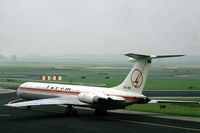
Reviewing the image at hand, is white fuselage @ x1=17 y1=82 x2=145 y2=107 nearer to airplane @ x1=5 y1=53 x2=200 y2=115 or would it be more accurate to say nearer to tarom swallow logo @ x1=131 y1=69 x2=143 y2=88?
airplane @ x1=5 y1=53 x2=200 y2=115

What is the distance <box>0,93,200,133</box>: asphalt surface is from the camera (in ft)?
86.3

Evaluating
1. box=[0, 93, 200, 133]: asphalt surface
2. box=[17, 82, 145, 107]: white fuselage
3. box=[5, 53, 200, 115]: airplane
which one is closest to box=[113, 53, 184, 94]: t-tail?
box=[5, 53, 200, 115]: airplane

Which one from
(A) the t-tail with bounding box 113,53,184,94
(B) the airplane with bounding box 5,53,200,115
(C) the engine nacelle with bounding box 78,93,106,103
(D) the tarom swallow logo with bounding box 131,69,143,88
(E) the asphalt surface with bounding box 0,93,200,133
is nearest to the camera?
(E) the asphalt surface with bounding box 0,93,200,133

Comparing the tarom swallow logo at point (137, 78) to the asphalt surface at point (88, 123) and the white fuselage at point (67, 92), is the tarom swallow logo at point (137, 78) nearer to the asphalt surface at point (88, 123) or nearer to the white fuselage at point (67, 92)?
the white fuselage at point (67, 92)

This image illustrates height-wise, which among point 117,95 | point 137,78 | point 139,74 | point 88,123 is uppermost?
point 139,74

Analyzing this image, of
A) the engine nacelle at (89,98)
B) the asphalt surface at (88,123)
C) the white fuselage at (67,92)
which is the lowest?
the asphalt surface at (88,123)

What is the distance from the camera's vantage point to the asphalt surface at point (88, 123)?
26312mm

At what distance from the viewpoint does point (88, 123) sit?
29.8 meters

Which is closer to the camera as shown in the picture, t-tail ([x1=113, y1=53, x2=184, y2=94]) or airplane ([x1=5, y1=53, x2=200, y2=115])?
airplane ([x1=5, y1=53, x2=200, y2=115])

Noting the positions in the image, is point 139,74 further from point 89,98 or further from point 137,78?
point 89,98

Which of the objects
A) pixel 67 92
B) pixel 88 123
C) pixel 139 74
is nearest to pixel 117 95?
pixel 139 74

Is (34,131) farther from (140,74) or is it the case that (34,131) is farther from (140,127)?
(140,74)

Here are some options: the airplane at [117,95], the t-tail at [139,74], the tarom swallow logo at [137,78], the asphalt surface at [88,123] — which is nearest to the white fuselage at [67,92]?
the airplane at [117,95]

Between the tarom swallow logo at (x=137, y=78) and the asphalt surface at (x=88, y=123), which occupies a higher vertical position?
the tarom swallow logo at (x=137, y=78)
